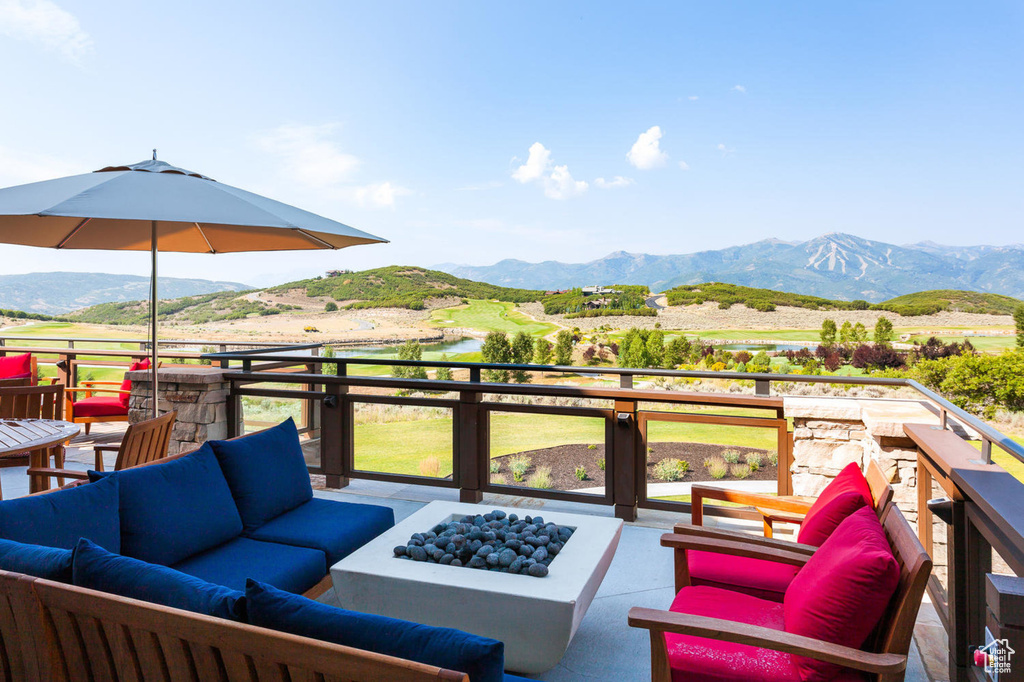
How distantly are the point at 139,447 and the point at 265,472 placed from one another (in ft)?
2.25

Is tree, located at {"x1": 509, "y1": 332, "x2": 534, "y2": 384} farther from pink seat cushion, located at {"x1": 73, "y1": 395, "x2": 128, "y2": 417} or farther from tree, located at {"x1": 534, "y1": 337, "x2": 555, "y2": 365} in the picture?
pink seat cushion, located at {"x1": 73, "y1": 395, "x2": 128, "y2": 417}

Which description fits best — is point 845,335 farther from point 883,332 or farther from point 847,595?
point 847,595

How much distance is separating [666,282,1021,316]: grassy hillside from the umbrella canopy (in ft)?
64.1

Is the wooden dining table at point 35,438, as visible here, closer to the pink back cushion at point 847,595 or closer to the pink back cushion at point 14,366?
the pink back cushion at point 14,366

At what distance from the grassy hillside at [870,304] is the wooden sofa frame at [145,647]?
2150 cm

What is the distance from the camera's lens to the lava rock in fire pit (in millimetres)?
2379

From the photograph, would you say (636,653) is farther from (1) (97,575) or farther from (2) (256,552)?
(1) (97,575)

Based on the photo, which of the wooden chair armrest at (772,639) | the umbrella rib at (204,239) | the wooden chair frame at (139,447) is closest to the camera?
the wooden chair armrest at (772,639)

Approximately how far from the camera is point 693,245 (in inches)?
1940

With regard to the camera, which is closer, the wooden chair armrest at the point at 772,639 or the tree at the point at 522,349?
the wooden chair armrest at the point at 772,639

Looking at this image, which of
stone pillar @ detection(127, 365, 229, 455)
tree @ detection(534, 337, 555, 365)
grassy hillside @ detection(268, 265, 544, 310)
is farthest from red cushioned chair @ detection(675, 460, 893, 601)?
grassy hillside @ detection(268, 265, 544, 310)

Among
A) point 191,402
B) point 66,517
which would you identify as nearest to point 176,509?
point 66,517

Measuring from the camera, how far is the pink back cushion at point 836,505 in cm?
205

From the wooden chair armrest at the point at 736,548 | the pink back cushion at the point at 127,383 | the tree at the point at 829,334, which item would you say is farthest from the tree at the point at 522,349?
the wooden chair armrest at the point at 736,548
